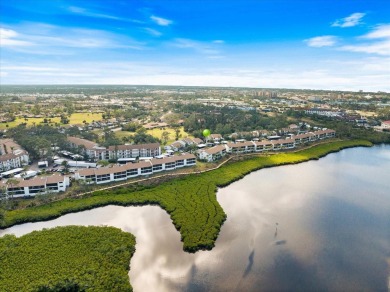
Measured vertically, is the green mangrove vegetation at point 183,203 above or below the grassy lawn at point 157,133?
below

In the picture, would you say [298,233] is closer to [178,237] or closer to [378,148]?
[178,237]

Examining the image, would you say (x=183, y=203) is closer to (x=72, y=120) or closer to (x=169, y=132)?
(x=169, y=132)

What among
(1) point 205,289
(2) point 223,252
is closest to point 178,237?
(2) point 223,252

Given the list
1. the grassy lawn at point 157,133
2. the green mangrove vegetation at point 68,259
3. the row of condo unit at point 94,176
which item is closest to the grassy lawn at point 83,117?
the grassy lawn at point 157,133

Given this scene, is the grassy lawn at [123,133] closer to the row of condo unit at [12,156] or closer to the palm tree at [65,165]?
the row of condo unit at [12,156]

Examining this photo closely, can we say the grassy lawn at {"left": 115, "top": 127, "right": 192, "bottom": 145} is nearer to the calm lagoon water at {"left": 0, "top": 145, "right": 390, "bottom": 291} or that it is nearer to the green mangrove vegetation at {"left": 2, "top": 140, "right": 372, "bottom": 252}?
the green mangrove vegetation at {"left": 2, "top": 140, "right": 372, "bottom": 252}

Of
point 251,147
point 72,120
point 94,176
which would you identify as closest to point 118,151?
point 94,176
